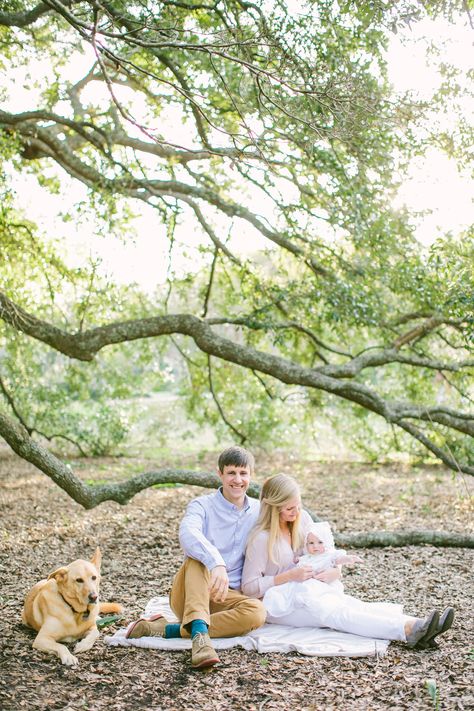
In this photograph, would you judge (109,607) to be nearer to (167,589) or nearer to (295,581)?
(167,589)

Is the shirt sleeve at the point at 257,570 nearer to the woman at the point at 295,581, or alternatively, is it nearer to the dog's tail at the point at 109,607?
the woman at the point at 295,581

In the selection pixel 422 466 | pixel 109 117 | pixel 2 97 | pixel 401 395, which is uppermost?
pixel 109 117

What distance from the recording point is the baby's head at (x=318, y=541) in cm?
435

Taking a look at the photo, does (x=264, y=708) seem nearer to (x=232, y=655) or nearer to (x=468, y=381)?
(x=232, y=655)

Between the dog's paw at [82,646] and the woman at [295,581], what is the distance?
0.93m

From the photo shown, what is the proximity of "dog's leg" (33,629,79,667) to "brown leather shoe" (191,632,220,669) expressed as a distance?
1.98 feet

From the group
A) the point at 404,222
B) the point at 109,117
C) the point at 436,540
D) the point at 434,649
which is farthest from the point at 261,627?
the point at 109,117

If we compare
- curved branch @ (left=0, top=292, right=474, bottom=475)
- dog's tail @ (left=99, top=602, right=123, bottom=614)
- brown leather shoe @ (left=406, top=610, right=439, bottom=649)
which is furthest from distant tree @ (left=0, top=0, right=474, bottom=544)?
brown leather shoe @ (left=406, top=610, right=439, bottom=649)

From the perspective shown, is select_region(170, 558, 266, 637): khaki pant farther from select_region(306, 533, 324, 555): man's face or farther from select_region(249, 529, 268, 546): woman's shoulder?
select_region(306, 533, 324, 555): man's face

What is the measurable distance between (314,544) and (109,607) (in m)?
1.29

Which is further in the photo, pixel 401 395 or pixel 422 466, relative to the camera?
pixel 422 466

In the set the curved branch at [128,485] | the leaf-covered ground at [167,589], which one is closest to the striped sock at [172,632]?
the leaf-covered ground at [167,589]

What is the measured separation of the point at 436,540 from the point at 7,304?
14.1 feet

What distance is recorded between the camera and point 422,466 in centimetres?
1234
